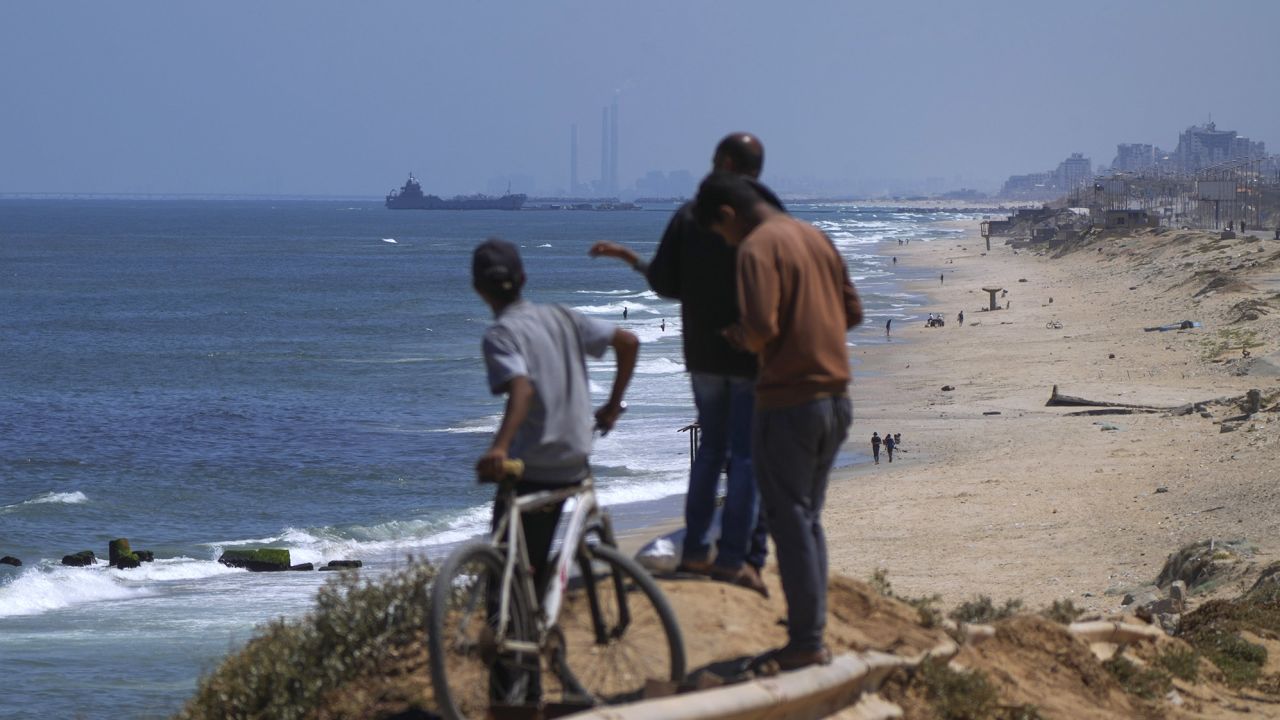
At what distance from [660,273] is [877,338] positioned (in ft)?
161

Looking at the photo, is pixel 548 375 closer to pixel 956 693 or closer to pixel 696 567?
pixel 696 567

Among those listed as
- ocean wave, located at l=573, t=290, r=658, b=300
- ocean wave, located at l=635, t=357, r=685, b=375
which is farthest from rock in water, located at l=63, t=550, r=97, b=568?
ocean wave, located at l=573, t=290, r=658, b=300

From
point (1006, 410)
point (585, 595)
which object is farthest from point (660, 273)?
point (1006, 410)

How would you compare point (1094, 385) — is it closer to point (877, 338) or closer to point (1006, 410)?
point (1006, 410)

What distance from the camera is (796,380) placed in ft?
17.4

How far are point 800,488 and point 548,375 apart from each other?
1.01m

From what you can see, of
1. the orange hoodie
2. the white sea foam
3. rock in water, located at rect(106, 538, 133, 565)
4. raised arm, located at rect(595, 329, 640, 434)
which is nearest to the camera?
the orange hoodie

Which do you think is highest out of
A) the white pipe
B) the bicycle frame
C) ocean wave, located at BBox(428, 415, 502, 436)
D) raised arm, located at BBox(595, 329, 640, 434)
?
raised arm, located at BBox(595, 329, 640, 434)

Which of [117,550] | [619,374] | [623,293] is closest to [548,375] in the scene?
[619,374]

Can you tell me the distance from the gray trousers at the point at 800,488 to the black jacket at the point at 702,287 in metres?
0.91

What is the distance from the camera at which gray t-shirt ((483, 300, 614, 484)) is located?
5.05m

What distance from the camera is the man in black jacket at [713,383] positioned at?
246 inches

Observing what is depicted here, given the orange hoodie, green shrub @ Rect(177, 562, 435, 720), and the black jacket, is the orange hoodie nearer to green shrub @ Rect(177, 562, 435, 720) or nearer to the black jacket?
the black jacket

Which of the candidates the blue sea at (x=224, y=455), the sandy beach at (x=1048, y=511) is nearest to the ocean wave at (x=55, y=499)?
the blue sea at (x=224, y=455)
